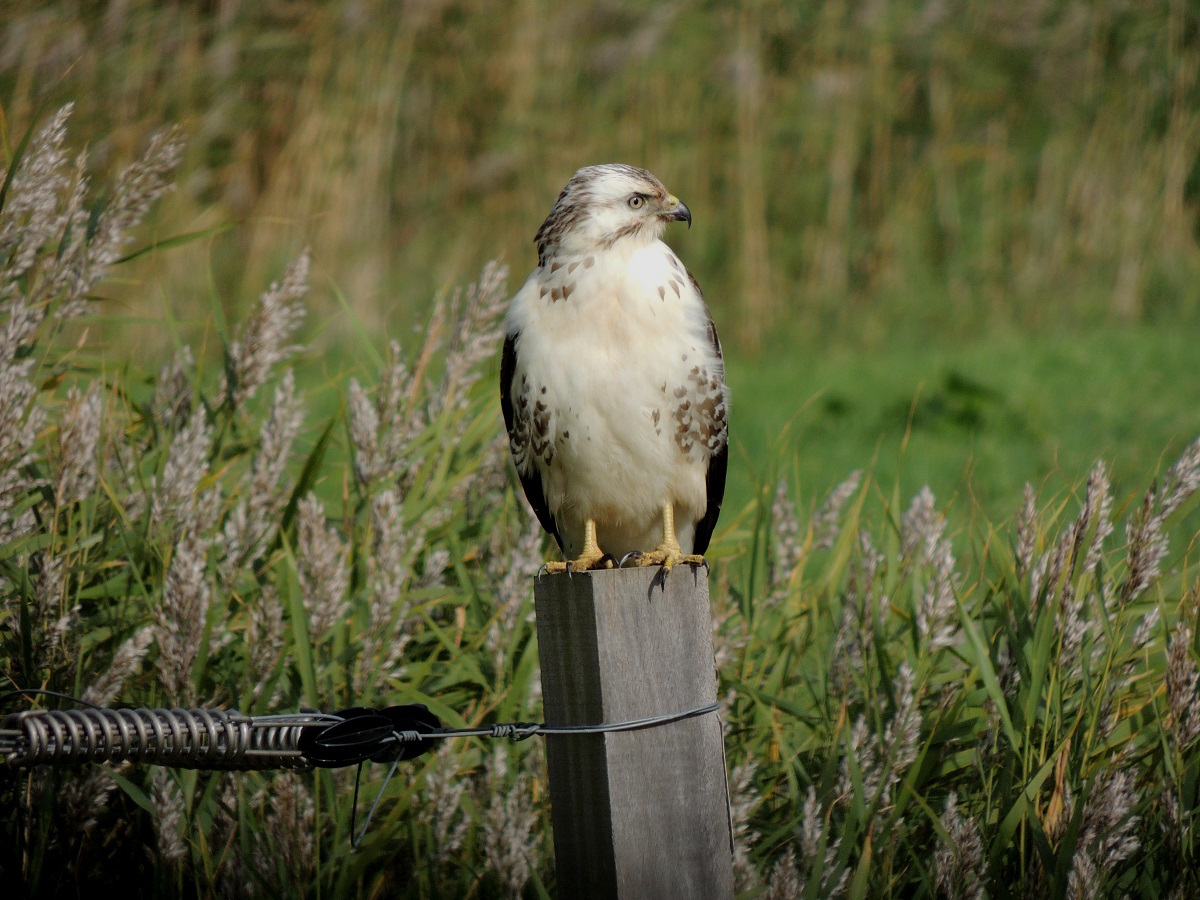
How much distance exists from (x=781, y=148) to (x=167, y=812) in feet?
21.6

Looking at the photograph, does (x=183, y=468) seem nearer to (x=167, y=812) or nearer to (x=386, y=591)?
(x=386, y=591)

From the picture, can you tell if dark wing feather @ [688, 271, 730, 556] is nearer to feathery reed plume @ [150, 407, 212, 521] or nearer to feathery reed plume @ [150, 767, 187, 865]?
feathery reed plume @ [150, 407, 212, 521]

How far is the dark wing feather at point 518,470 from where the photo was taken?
3.02m

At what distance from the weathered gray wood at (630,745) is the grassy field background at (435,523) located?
0.33 m

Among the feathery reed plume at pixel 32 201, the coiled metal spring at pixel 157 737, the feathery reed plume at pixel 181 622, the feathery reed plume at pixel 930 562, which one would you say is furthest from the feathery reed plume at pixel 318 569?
the feathery reed plume at pixel 930 562

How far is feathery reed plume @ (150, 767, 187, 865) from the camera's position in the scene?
229cm

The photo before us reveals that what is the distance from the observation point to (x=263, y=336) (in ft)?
9.91

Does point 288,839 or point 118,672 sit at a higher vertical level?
point 118,672

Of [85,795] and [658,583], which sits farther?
[85,795]

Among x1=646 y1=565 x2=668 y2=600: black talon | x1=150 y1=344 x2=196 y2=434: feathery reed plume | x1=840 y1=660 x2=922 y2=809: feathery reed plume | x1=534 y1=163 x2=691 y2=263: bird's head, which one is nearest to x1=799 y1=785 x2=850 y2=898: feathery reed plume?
x1=840 y1=660 x2=922 y2=809: feathery reed plume

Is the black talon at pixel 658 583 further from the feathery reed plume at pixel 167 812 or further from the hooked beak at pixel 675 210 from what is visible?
the hooked beak at pixel 675 210

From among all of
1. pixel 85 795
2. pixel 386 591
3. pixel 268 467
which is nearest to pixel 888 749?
pixel 386 591

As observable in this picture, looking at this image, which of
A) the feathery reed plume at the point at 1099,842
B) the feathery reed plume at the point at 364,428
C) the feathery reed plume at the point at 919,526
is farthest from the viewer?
the feathery reed plume at the point at 364,428

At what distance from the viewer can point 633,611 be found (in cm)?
→ 195
